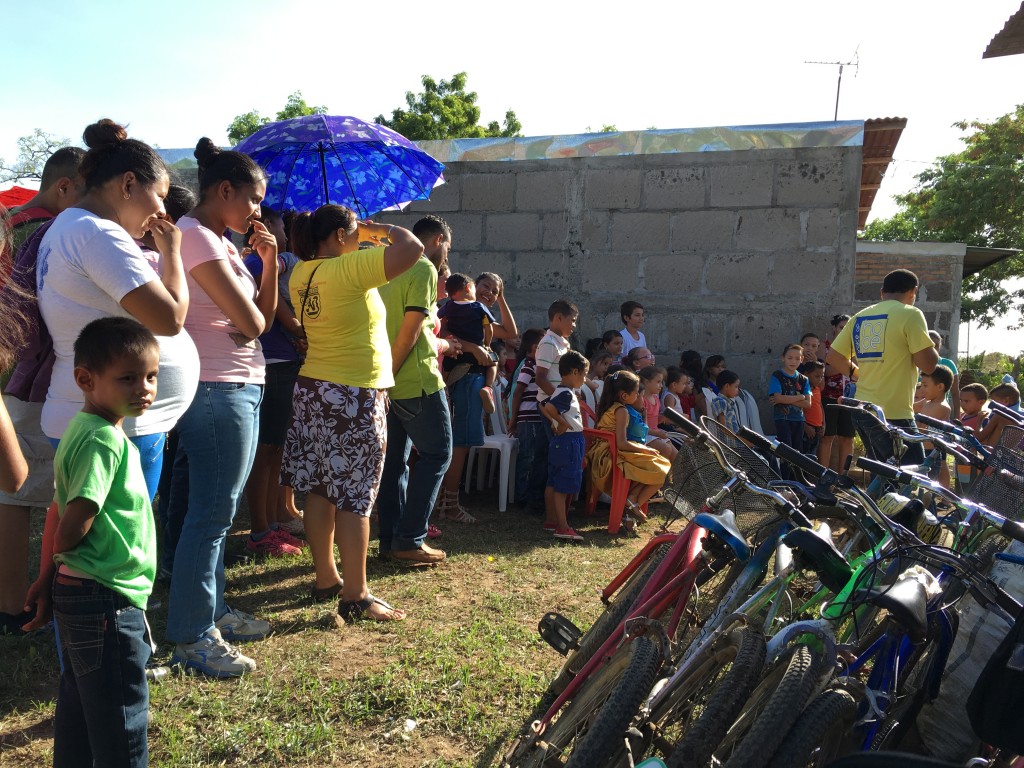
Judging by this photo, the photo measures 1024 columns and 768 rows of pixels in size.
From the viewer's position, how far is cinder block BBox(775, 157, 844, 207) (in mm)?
8070

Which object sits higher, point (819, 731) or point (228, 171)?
point (228, 171)

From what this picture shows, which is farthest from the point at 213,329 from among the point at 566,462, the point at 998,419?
the point at 998,419

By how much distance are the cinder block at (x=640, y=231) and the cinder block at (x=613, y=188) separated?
13 centimetres

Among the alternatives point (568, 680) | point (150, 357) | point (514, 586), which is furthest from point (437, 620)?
point (150, 357)

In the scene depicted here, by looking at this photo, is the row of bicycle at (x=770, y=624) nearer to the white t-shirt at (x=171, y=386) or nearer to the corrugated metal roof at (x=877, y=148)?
the white t-shirt at (x=171, y=386)

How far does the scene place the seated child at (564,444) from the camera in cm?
606

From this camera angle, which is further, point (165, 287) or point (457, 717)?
point (457, 717)

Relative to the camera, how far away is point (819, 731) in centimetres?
180

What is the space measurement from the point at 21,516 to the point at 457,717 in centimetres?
207

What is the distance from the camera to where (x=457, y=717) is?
3088mm

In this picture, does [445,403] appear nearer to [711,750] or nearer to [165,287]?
[165,287]

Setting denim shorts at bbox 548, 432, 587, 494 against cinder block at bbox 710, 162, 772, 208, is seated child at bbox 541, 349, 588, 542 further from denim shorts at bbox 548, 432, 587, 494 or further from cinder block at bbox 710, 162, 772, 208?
cinder block at bbox 710, 162, 772, 208

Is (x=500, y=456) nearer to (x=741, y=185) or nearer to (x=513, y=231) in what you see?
(x=513, y=231)

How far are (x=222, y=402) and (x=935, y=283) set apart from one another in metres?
11.0
